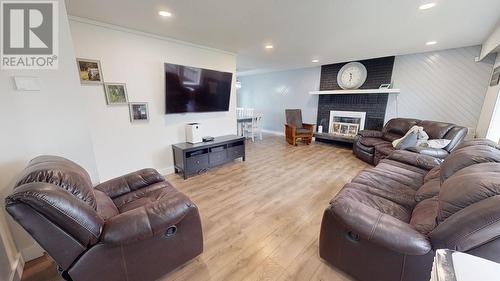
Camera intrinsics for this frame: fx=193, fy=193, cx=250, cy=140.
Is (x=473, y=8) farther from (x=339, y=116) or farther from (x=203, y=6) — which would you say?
(x=339, y=116)

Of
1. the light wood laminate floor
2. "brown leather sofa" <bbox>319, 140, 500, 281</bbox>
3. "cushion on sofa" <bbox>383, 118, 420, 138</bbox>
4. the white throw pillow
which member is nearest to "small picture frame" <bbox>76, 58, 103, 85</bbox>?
the light wood laminate floor

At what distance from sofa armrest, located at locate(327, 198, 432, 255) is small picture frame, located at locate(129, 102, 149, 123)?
299 cm

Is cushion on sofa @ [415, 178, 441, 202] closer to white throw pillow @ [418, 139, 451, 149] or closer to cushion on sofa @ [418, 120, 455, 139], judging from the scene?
white throw pillow @ [418, 139, 451, 149]

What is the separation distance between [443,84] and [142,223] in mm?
5806

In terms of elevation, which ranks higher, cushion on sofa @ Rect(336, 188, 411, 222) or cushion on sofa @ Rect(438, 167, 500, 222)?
cushion on sofa @ Rect(438, 167, 500, 222)

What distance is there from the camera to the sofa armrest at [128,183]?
5.88 feet

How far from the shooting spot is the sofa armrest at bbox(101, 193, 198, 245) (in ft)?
3.76

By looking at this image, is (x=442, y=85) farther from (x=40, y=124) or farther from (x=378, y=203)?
(x=40, y=124)

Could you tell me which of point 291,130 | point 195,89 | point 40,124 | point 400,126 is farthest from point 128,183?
point 400,126

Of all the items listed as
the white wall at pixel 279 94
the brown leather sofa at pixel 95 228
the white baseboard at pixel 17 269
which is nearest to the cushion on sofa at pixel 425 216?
the brown leather sofa at pixel 95 228

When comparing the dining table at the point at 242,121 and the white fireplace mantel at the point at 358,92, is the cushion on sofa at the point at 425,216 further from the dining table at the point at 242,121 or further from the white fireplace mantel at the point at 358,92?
the dining table at the point at 242,121

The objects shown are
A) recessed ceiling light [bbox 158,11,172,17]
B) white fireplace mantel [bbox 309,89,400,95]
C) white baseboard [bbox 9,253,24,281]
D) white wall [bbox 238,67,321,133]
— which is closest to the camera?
white baseboard [bbox 9,253,24,281]

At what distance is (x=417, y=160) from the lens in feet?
8.47

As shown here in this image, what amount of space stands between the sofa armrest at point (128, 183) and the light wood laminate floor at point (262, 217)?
68cm
